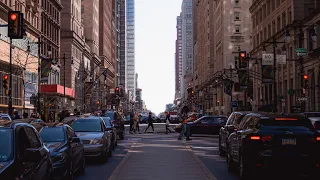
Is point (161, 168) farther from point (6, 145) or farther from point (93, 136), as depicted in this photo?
point (6, 145)

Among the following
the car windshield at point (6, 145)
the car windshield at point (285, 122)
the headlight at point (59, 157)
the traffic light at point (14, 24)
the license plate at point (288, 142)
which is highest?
the traffic light at point (14, 24)

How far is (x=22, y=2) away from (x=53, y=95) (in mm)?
15924

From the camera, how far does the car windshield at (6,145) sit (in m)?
7.83

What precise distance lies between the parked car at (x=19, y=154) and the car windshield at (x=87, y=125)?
10.6m

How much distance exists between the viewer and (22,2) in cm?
6128

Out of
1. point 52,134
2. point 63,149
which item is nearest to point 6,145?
point 63,149

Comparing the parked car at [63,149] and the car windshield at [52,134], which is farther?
the car windshield at [52,134]

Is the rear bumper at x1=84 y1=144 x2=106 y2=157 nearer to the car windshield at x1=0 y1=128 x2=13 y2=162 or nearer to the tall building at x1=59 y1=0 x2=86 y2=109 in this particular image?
the car windshield at x1=0 y1=128 x2=13 y2=162

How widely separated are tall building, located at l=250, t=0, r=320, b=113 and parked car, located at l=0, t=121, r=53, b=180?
37867 millimetres

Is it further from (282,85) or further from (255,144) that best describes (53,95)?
(255,144)

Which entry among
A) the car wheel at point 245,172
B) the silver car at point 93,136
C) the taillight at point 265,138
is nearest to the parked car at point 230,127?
the car wheel at point 245,172

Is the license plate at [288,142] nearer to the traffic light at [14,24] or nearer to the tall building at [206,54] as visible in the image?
the traffic light at [14,24]

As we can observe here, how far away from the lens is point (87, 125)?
66.8ft

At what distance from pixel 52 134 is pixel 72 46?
76758 millimetres
